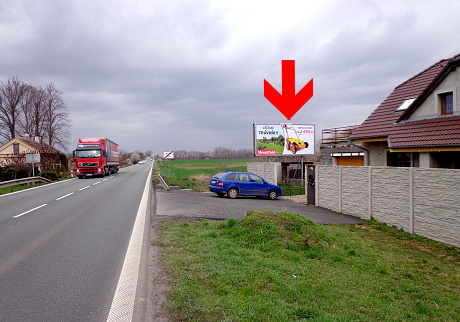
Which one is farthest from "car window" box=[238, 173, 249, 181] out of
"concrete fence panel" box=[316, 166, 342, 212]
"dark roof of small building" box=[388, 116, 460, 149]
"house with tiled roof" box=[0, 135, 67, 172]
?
"house with tiled roof" box=[0, 135, 67, 172]

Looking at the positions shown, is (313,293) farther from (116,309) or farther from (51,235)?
(51,235)

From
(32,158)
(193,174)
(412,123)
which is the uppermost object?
(412,123)

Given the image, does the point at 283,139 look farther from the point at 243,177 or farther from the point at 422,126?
the point at 422,126

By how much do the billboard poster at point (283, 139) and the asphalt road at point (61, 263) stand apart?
74.5ft

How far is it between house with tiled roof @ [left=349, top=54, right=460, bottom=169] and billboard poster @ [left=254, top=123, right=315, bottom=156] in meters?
13.7

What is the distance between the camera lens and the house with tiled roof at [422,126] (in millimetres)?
14836

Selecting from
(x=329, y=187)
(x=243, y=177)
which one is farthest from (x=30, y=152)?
(x=329, y=187)

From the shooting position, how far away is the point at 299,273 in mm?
5695

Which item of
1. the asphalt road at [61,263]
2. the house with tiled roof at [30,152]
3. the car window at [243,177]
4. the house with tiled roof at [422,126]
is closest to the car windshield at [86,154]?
the house with tiled roof at [30,152]

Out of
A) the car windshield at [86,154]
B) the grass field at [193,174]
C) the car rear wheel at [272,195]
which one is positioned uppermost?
the car windshield at [86,154]

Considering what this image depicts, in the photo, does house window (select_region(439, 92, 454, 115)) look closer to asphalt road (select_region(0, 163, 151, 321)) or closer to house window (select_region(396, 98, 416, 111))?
house window (select_region(396, 98, 416, 111))

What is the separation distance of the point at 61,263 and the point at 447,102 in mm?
16420

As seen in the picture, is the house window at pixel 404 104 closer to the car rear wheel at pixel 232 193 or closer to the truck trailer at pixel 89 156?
the car rear wheel at pixel 232 193

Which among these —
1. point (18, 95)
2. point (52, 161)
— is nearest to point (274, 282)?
point (52, 161)
